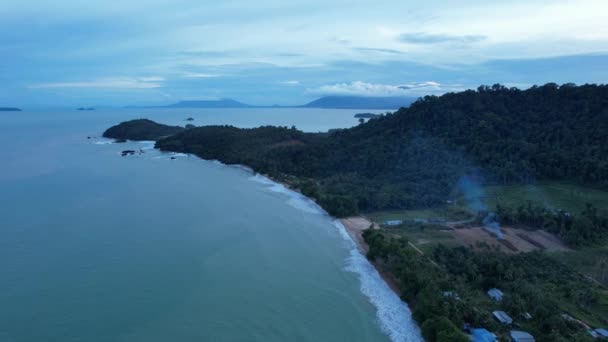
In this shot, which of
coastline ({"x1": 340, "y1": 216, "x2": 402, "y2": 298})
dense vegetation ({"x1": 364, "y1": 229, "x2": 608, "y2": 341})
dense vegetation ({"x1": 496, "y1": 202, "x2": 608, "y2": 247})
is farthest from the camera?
dense vegetation ({"x1": 496, "y1": 202, "x2": 608, "y2": 247})

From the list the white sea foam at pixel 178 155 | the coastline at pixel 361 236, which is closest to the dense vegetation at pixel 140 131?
the white sea foam at pixel 178 155

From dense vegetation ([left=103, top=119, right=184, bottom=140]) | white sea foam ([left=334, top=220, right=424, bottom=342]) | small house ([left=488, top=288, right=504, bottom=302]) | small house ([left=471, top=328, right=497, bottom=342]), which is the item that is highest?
dense vegetation ([left=103, top=119, right=184, bottom=140])

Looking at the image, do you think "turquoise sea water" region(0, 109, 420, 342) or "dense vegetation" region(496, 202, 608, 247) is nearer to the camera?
"turquoise sea water" region(0, 109, 420, 342)

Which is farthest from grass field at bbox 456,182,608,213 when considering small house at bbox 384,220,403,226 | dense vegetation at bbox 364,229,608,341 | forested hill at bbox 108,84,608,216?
dense vegetation at bbox 364,229,608,341

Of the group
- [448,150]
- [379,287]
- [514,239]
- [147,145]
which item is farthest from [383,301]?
[147,145]

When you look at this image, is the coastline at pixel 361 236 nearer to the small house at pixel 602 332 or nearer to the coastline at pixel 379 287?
the coastline at pixel 379 287

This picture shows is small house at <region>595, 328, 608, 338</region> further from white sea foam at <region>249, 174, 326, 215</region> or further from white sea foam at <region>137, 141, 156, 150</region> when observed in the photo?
white sea foam at <region>137, 141, 156, 150</region>

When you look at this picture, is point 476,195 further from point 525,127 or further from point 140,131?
point 140,131

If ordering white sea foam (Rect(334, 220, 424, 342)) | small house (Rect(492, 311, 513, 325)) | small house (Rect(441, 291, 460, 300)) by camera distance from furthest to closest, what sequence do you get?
small house (Rect(441, 291, 460, 300)) → white sea foam (Rect(334, 220, 424, 342)) → small house (Rect(492, 311, 513, 325))
